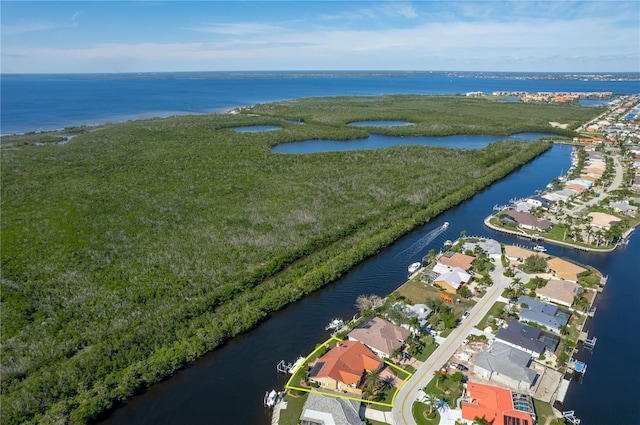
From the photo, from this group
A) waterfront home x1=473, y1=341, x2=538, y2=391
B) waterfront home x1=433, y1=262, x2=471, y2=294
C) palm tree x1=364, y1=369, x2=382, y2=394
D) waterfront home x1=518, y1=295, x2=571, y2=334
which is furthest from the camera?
waterfront home x1=433, y1=262, x2=471, y2=294

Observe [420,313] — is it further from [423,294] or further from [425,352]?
[425,352]

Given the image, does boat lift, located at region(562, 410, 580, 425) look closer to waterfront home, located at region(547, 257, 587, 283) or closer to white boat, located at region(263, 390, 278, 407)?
waterfront home, located at region(547, 257, 587, 283)

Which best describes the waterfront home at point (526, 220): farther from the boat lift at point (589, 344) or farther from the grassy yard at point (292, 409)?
the grassy yard at point (292, 409)

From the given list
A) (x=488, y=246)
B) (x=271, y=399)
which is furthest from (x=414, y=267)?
(x=271, y=399)

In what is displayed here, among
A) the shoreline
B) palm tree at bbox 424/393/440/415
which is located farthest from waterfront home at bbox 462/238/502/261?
palm tree at bbox 424/393/440/415

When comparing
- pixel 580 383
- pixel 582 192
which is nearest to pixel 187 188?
pixel 580 383

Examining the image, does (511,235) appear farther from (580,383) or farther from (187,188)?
(187,188)

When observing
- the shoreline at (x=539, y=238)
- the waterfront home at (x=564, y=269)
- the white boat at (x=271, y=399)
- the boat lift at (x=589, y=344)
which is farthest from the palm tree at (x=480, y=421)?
the shoreline at (x=539, y=238)

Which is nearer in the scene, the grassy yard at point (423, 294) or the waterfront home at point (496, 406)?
the waterfront home at point (496, 406)
